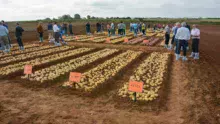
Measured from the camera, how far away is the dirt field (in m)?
5.68

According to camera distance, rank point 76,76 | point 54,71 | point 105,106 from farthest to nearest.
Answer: point 54,71, point 76,76, point 105,106

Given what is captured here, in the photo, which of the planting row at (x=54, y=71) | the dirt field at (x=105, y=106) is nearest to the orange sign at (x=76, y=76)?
the dirt field at (x=105, y=106)

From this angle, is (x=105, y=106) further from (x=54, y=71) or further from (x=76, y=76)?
(x=54, y=71)

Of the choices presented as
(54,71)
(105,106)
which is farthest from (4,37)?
(105,106)

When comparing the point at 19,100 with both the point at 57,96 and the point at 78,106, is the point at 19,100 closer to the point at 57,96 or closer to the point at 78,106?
the point at 57,96

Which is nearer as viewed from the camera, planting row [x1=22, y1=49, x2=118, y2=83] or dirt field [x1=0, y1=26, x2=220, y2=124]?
dirt field [x1=0, y1=26, x2=220, y2=124]

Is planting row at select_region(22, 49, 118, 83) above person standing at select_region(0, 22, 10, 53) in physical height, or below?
below

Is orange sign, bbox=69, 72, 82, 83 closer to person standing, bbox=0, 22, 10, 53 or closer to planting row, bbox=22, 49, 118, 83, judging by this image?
planting row, bbox=22, 49, 118, 83

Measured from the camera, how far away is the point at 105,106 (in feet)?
21.4

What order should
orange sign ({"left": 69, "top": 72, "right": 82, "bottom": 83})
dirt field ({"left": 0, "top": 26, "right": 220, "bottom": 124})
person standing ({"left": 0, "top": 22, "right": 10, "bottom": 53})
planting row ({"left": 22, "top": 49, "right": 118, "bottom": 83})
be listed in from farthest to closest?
person standing ({"left": 0, "top": 22, "right": 10, "bottom": 53}) < planting row ({"left": 22, "top": 49, "right": 118, "bottom": 83}) < orange sign ({"left": 69, "top": 72, "right": 82, "bottom": 83}) < dirt field ({"left": 0, "top": 26, "right": 220, "bottom": 124})

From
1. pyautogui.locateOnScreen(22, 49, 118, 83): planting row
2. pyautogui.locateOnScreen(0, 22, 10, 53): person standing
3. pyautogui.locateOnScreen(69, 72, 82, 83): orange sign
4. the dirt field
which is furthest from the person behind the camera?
pyautogui.locateOnScreen(0, 22, 10, 53): person standing

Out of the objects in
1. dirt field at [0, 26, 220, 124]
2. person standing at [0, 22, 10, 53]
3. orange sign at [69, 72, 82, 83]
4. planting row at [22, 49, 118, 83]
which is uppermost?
person standing at [0, 22, 10, 53]

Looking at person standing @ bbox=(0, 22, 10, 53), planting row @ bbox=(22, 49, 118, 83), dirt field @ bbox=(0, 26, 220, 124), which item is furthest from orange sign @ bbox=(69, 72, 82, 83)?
person standing @ bbox=(0, 22, 10, 53)

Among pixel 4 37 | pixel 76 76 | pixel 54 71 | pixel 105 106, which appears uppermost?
pixel 4 37
